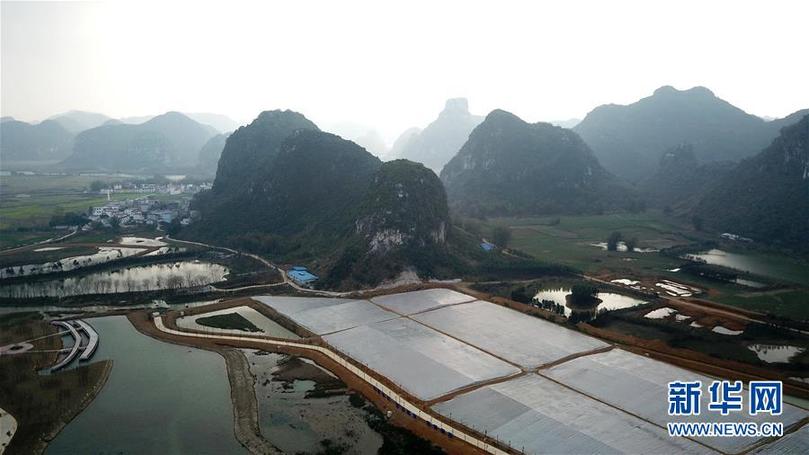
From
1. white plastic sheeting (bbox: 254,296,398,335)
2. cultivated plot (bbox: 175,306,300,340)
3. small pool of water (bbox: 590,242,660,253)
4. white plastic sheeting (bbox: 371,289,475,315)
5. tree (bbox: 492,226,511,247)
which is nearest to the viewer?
cultivated plot (bbox: 175,306,300,340)

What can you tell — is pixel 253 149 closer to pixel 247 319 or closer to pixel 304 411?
pixel 247 319

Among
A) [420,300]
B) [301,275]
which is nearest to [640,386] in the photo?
[420,300]

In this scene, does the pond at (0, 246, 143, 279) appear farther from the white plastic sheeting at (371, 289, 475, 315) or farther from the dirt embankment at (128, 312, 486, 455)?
the white plastic sheeting at (371, 289, 475, 315)

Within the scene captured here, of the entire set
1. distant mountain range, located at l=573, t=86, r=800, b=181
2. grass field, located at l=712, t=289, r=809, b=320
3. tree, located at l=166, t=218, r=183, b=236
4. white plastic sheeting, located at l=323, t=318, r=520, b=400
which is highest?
distant mountain range, located at l=573, t=86, r=800, b=181

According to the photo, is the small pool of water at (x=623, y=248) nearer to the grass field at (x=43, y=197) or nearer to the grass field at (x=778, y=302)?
the grass field at (x=778, y=302)

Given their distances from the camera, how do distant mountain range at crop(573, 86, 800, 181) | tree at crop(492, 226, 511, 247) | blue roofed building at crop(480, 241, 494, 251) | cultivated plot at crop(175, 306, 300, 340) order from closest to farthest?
1. cultivated plot at crop(175, 306, 300, 340)
2. blue roofed building at crop(480, 241, 494, 251)
3. tree at crop(492, 226, 511, 247)
4. distant mountain range at crop(573, 86, 800, 181)

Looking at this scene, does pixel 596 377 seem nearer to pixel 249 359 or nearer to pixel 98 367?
pixel 249 359

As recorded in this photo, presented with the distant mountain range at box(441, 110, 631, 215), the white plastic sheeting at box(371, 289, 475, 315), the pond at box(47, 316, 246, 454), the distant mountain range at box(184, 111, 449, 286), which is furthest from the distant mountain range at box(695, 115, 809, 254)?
the pond at box(47, 316, 246, 454)
